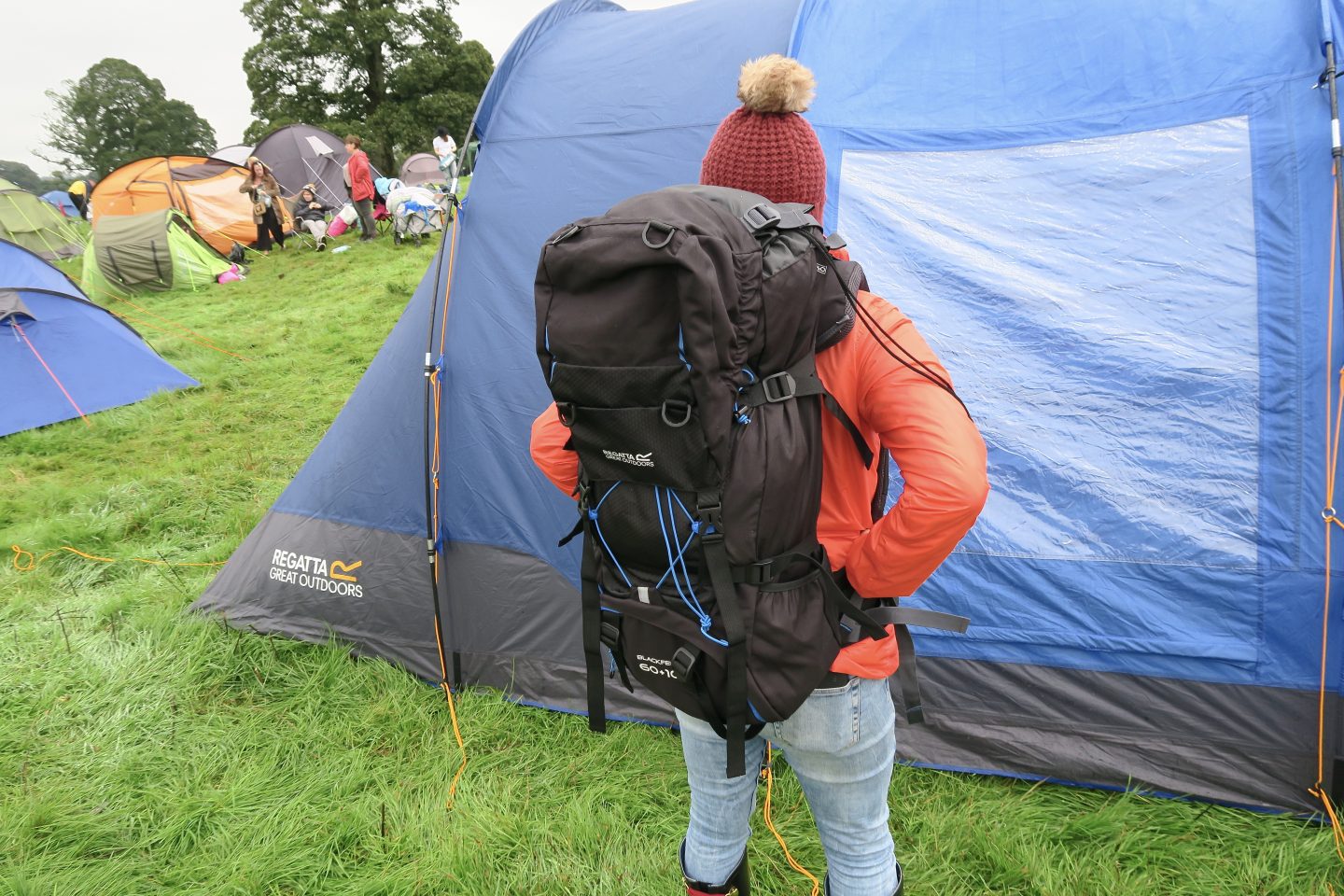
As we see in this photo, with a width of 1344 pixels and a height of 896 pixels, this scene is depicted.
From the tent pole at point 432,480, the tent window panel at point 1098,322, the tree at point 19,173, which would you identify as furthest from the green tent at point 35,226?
the tree at point 19,173

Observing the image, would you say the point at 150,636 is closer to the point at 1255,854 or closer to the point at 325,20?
the point at 1255,854

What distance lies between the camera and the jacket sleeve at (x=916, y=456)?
1.18 m

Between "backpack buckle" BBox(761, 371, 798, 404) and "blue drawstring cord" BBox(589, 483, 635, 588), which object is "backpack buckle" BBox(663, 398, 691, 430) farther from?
"blue drawstring cord" BBox(589, 483, 635, 588)

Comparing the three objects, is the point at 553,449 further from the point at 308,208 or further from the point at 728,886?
the point at 308,208

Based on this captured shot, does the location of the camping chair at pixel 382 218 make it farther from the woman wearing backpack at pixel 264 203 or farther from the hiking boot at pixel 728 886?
the hiking boot at pixel 728 886

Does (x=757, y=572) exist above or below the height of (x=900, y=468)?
below

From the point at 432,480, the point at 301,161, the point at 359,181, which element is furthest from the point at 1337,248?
the point at 301,161

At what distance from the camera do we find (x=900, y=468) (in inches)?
49.6

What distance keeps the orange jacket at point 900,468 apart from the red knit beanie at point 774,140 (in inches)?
9.5

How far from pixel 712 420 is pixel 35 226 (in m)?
19.4

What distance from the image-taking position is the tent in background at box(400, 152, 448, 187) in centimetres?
1590

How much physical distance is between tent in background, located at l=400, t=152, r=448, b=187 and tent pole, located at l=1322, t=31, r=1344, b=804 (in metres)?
15.6

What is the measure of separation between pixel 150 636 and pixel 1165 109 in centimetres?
414

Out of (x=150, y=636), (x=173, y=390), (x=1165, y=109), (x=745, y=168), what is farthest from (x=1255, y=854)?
(x=173, y=390)
